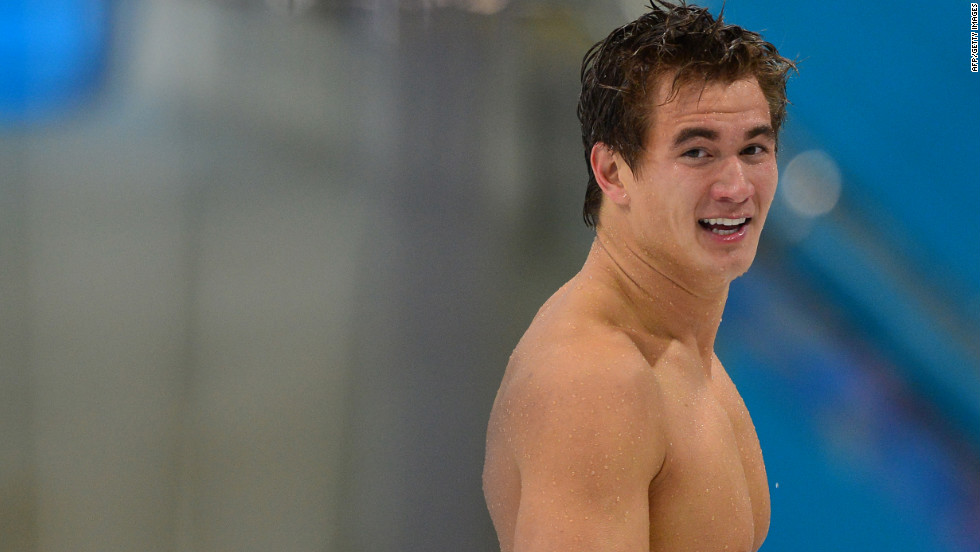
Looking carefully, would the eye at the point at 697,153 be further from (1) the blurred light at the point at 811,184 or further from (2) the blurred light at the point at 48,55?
(2) the blurred light at the point at 48,55

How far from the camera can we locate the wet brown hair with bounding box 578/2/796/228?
1009 mm

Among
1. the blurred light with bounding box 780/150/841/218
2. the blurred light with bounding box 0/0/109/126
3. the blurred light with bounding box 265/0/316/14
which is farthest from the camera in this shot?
the blurred light with bounding box 780/150/841/218

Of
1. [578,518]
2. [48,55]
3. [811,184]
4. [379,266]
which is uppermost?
[48,55]

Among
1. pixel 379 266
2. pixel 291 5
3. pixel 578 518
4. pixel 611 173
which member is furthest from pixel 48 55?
pixel 578 518

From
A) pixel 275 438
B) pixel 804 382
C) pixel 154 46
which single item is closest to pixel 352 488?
pixel 275 438

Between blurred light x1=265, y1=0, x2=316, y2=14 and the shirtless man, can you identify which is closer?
the shirtless man

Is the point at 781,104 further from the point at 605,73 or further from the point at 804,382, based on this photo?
the point at 804,382

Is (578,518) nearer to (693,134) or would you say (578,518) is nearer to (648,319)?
Answer: (648,319)

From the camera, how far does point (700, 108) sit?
100cm

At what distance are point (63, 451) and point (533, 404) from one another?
1.67 feet

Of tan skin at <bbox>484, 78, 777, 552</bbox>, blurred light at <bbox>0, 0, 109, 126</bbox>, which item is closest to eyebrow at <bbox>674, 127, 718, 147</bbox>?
tan skin at <bbox>484, 78, 777, 552</bbox>

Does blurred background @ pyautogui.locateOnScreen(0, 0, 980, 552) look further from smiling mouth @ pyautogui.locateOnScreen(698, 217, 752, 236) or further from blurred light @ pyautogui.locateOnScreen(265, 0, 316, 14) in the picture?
smiling mouth @ pyautogui.locateOnScreen(698, 217, 752, 236)

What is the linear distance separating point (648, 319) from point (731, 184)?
182 mm

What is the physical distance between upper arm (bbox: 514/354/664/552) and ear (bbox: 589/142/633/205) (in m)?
0.20
